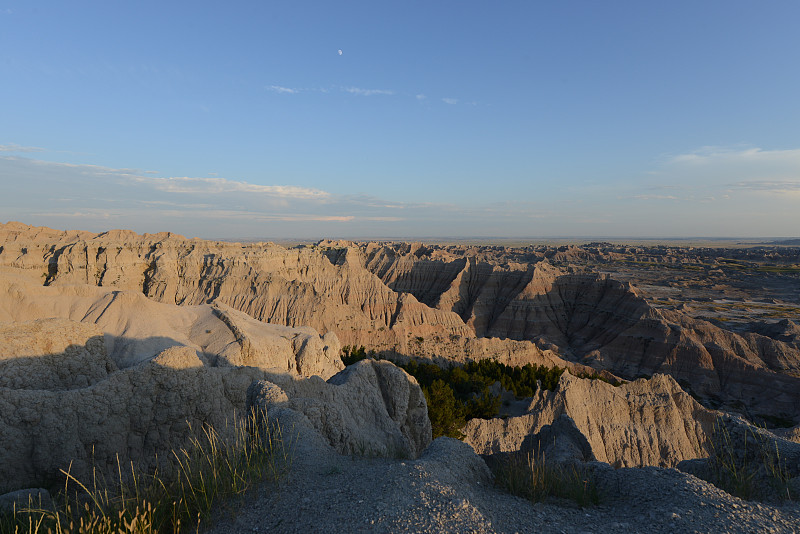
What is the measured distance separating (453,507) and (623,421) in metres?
22.0

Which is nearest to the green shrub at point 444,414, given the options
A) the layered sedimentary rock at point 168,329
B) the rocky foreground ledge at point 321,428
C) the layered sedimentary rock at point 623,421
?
the rocky foreground ledge at point 321,428

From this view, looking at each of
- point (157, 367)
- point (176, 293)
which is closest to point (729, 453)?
point (157, 367)

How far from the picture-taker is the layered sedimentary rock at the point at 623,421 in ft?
70.8

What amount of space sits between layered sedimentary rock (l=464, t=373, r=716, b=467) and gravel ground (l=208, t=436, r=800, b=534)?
15.2 metres

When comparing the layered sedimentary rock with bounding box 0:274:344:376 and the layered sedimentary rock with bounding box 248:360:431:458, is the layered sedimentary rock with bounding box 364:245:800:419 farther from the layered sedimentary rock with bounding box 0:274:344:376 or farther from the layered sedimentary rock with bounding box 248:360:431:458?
the layered sedimentary rock with bounding box 0:274:344:376

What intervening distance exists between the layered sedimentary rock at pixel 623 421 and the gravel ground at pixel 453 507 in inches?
599

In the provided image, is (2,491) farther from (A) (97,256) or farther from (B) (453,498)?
(A) (97,256)

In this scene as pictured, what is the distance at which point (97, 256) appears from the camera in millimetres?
53125

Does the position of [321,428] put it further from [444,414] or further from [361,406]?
[444,414]

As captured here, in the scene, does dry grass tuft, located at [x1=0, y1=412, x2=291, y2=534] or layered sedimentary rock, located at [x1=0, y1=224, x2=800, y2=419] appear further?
layered sedimentary rock, located at [x1=0, y1=224, x2=800, y2=419]

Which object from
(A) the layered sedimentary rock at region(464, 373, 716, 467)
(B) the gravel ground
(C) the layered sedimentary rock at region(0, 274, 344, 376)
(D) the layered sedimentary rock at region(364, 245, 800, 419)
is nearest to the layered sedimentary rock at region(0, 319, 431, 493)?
(B) the gravel ground

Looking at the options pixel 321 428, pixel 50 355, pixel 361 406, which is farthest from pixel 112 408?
pixel 361 406

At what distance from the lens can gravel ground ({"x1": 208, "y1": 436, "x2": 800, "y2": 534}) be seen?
200 inches

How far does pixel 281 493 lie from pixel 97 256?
6184 centimetres
